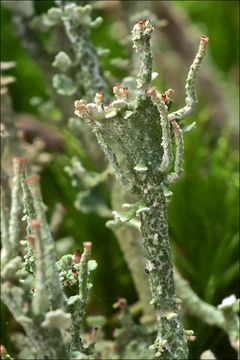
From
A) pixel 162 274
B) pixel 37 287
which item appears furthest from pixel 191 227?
pixel 37 287

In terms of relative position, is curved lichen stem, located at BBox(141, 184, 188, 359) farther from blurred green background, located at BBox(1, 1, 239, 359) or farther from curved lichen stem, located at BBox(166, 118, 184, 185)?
blurred green background, located at BBox(1, 1, 239, 359)

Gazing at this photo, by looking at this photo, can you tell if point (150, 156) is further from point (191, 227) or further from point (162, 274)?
point (191, 227)

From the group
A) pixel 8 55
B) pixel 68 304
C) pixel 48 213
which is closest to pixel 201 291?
pixel 48 213

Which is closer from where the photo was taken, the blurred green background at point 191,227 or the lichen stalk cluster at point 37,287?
the lichen stalk cluster at point 37,287

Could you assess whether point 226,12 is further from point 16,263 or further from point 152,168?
point 16,263

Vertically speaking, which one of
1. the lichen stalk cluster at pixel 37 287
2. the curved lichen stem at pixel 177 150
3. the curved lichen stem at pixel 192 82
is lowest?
the lichen stalk cluster at pixel 37 287

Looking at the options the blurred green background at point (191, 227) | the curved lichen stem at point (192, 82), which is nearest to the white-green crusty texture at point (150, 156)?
the curved lichen stem at point (192, 82)

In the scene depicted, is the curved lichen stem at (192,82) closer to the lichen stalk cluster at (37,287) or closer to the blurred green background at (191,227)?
the lichen stalk cluster at (37,287)

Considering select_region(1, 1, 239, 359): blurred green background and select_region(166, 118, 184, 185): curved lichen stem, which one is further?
select_region(1, 1, 239, 359): blurred green background

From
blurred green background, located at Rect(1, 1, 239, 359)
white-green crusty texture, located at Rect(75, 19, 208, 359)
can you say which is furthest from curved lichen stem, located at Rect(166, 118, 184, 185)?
blurred green background, located at Rect(1, 1, 239, 359)
